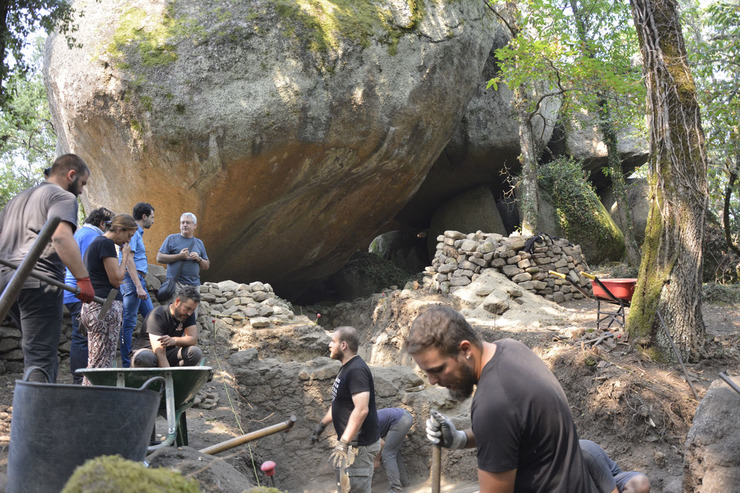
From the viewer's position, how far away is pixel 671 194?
5.86 meters

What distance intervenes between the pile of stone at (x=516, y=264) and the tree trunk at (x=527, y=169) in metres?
1.47

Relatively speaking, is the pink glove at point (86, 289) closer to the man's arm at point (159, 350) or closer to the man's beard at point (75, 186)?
the man's beard at point (75, 186)

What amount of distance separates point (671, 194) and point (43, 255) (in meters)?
5.50

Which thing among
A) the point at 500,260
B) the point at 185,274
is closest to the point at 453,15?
the point at 500,260

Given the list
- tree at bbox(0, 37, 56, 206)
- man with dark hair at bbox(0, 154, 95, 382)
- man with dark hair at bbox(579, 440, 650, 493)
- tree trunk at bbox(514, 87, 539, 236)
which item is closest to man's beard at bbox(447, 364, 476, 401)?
man with dark hair at bbox(579, 440, 650, 493)

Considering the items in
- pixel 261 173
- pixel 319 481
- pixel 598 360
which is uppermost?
pixel 261 173

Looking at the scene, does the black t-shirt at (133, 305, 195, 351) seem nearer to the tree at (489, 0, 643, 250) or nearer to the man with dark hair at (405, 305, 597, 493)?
the man with dark hair at (405, 305, 597, 493)

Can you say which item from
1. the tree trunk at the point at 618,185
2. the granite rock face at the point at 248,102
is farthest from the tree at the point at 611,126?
the granite rock face at the point at 248,102

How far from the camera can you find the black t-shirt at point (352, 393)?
13.9 feet

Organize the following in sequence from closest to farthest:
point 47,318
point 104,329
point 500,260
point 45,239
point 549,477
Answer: point 549,477 < point 45,239 < point 47,318 < point 104,329 < point 500,260

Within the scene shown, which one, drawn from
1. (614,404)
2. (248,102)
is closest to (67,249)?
(614,404)

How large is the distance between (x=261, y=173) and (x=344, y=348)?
18.5ft

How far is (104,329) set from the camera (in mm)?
4320

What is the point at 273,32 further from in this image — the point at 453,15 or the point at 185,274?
the point at 185,274
